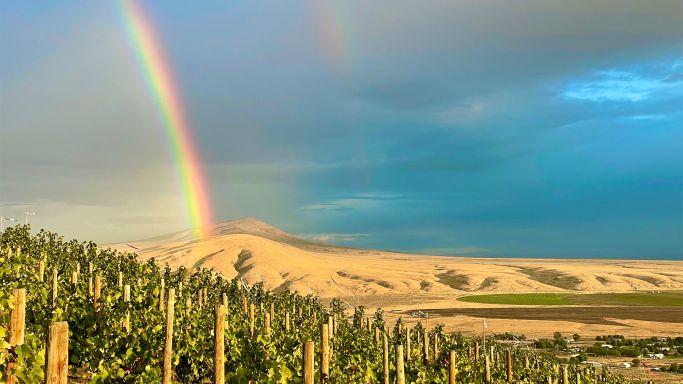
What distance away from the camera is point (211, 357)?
1312 cm

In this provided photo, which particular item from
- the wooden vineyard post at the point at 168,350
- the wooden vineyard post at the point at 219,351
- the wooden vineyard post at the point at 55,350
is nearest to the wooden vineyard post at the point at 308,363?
the wooden vineyard post at the point at 219,351

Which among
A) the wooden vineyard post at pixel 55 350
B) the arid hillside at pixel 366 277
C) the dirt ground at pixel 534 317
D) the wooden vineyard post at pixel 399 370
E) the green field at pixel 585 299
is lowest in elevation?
the green field at pixel 585 299

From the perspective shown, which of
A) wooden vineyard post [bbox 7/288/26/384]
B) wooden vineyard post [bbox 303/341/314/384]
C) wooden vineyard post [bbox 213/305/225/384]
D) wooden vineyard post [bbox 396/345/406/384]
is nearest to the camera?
wooden vineyard post [bbox 7/288/26/384]

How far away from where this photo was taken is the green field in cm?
9675

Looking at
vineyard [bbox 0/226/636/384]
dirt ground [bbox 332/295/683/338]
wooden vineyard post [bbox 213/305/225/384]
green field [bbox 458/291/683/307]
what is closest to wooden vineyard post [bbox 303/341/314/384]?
vineyard [bbox 0/226/636/384]

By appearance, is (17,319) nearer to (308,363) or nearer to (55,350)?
(55,350)

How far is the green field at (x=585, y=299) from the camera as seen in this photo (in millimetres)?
96750

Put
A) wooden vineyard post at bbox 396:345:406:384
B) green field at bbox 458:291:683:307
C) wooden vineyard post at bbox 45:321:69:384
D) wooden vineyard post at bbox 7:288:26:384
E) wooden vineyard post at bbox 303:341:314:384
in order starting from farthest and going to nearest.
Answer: green field at bbox 458:291:683:307, wooden vineyard post at bbox 396:345:406:384, wooden vineyard post at bbox 303:341:314:384, wooden vineyard post at bbox 7:288:26:384, wooden vineyard post at bbox 45:321:69:384

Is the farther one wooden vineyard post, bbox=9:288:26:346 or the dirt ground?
the dirt ground

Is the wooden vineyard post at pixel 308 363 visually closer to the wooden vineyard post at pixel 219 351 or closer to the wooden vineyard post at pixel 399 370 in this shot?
the wooden vineyard post at pixel 219 351

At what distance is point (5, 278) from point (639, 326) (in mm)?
66469

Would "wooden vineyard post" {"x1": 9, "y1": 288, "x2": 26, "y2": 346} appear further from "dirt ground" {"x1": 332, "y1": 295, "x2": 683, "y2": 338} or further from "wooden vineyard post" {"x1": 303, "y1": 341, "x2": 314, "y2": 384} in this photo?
"dirt ground" {"x1": 332, "y1": 295, "x2": 683, "y2": 338}

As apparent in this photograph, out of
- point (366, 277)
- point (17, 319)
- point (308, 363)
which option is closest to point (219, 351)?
point (308, 363)

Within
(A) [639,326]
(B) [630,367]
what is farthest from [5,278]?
(A) [639,326]
